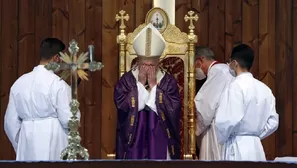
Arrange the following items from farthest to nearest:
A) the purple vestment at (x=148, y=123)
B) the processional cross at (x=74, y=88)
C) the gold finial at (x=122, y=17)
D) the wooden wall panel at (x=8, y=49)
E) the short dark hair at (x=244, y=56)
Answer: the wooden wall panel at (x=8, y=49) → the gold finial at (x=122, y=17) → the purple vestment at (x=148, y=123) → the short dark hair at (x=244, y=56) → the processional cross at (x=74, y=88)

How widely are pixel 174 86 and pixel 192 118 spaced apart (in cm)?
55

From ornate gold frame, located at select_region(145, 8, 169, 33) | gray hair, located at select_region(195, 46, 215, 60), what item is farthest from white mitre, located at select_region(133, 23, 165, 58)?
gray hair, located at select_region(195, 46, 215, 60)

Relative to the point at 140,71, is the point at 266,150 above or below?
below

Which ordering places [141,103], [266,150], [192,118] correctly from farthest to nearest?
[266,150]
[192,118]
[141,103]

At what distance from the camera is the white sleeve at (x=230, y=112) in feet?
21.1

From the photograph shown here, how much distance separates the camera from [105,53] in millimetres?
8508

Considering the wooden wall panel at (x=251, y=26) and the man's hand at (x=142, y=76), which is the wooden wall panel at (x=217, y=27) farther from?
the man's hand at (x=142, y=76)

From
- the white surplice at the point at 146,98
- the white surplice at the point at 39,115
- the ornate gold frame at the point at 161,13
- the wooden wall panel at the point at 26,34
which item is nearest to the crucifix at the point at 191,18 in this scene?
the ornate gold frame at the point at 161,13

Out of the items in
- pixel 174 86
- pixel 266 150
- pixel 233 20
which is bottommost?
pixel 266 150

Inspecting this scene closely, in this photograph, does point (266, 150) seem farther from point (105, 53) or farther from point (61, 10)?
point (61, 10)

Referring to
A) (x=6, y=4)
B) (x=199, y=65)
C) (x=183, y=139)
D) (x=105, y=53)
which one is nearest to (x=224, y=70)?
(x=199, y=65)

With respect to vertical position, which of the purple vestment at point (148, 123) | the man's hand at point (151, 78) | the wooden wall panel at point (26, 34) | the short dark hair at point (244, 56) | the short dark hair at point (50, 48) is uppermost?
the wooden wall panel at point (26, 34)

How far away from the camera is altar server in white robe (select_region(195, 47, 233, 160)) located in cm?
772

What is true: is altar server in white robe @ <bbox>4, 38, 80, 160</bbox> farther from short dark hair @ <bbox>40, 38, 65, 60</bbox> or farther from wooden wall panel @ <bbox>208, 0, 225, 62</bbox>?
wooden wall panel @ <bbox>208, 0, 225, 62</bbox>
